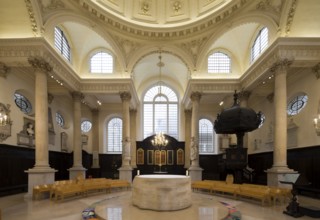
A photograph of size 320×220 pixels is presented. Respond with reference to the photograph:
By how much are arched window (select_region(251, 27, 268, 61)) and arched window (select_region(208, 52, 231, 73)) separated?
6.36 feet

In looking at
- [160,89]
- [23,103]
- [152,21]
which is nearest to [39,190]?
[23,103]

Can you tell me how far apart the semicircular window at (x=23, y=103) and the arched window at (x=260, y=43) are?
14830mm

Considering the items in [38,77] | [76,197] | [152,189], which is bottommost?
[76,197]

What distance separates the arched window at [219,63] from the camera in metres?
18.8

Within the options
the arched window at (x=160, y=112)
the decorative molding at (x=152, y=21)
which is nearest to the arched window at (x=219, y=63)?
the decorative molding at (x=152, y=21)

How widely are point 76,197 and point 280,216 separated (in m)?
8.42

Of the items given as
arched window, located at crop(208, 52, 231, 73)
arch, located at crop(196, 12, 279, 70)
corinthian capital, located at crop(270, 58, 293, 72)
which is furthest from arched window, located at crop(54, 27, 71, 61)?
corinthian capital, located at crop(270, 58, 293, 72)

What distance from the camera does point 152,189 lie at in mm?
8289

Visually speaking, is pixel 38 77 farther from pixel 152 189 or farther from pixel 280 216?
pixel 280 216

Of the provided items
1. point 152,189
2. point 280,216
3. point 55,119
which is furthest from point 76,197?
point 55,119

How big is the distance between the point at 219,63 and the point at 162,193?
12967 millimetres

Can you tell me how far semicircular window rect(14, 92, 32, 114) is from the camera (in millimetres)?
14817

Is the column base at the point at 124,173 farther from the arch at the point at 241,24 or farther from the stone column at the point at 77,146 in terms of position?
the arch at the point at 241,24

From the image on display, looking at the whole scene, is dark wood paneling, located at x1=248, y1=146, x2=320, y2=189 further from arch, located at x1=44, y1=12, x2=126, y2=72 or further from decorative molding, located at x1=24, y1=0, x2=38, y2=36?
decorative molding, located at x1=24, y1=0, x2=38, y2=36
